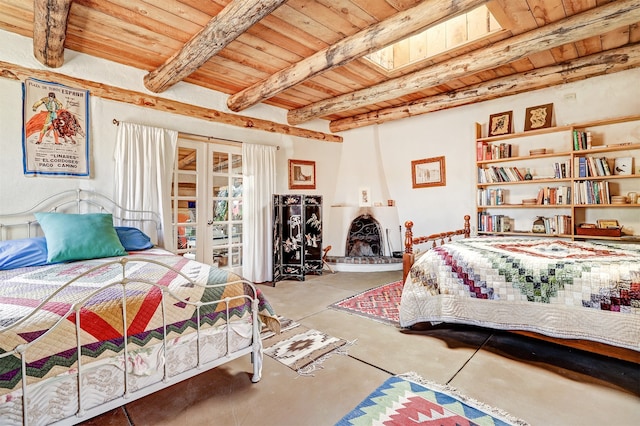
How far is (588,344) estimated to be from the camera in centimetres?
203

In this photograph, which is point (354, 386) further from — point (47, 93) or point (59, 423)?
point (47, 93)

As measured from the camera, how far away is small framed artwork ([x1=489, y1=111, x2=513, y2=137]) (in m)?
4.00

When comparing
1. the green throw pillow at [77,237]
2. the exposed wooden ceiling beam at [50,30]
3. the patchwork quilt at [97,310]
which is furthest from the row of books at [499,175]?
the exposed wooden ceiling beam at [50,30]

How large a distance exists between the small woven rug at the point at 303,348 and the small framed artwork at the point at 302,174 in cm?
266

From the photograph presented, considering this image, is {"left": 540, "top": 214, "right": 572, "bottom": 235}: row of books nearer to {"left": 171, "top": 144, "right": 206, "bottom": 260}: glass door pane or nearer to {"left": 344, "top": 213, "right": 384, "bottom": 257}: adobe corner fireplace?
{"left": 344, "top": 213, "right": 384, "bottom": 257}: adobe corner fireplace

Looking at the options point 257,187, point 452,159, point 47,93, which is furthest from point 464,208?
point 47,93

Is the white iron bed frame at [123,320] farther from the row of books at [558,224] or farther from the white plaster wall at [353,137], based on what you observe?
the row of books at [558,224]

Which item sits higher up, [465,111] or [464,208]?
[465,111]

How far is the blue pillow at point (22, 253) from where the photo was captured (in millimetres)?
2115

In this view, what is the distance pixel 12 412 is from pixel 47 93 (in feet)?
9.06

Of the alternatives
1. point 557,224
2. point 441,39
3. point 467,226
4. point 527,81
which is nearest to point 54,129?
point 441,39

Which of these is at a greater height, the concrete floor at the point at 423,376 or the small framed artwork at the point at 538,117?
the small framed artwork at the point at 538,117

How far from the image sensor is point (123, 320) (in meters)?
1.41

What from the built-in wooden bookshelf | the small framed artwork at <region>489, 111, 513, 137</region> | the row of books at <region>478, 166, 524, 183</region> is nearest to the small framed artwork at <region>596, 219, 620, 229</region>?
the built-in wooden bookshelf
